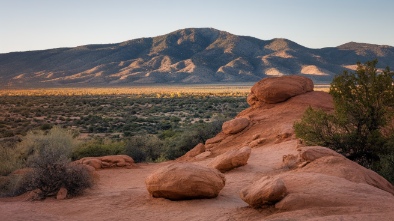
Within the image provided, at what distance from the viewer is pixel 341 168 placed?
11883 mm

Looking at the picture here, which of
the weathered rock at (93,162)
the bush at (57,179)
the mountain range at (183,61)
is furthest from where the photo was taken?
the mountain range at (183,61)

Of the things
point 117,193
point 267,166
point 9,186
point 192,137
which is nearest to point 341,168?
point 267,166

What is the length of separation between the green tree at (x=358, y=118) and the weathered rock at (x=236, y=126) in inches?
262

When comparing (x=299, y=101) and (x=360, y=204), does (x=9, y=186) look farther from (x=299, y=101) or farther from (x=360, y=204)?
(x=299, y=101)

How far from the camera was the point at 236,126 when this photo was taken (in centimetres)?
2316

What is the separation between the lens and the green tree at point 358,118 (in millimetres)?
15703

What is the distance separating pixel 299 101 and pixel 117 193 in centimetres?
1420

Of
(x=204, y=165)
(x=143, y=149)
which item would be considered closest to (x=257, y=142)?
(x=204, y=165)

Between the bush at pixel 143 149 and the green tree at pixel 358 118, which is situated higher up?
the green tree at pixel 358 118

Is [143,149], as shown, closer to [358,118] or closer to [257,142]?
[257,142]

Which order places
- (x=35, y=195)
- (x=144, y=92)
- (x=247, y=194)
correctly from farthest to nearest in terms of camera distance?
(x=144, y=92), (x=35, y=195), (x=247, y=194)

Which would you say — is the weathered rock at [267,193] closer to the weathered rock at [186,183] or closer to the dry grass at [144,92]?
the weathered rock at [186,183]

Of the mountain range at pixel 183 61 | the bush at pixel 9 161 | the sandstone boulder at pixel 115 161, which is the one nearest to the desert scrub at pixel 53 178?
the bush at pixel 9 161

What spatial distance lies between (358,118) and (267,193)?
315 inches
